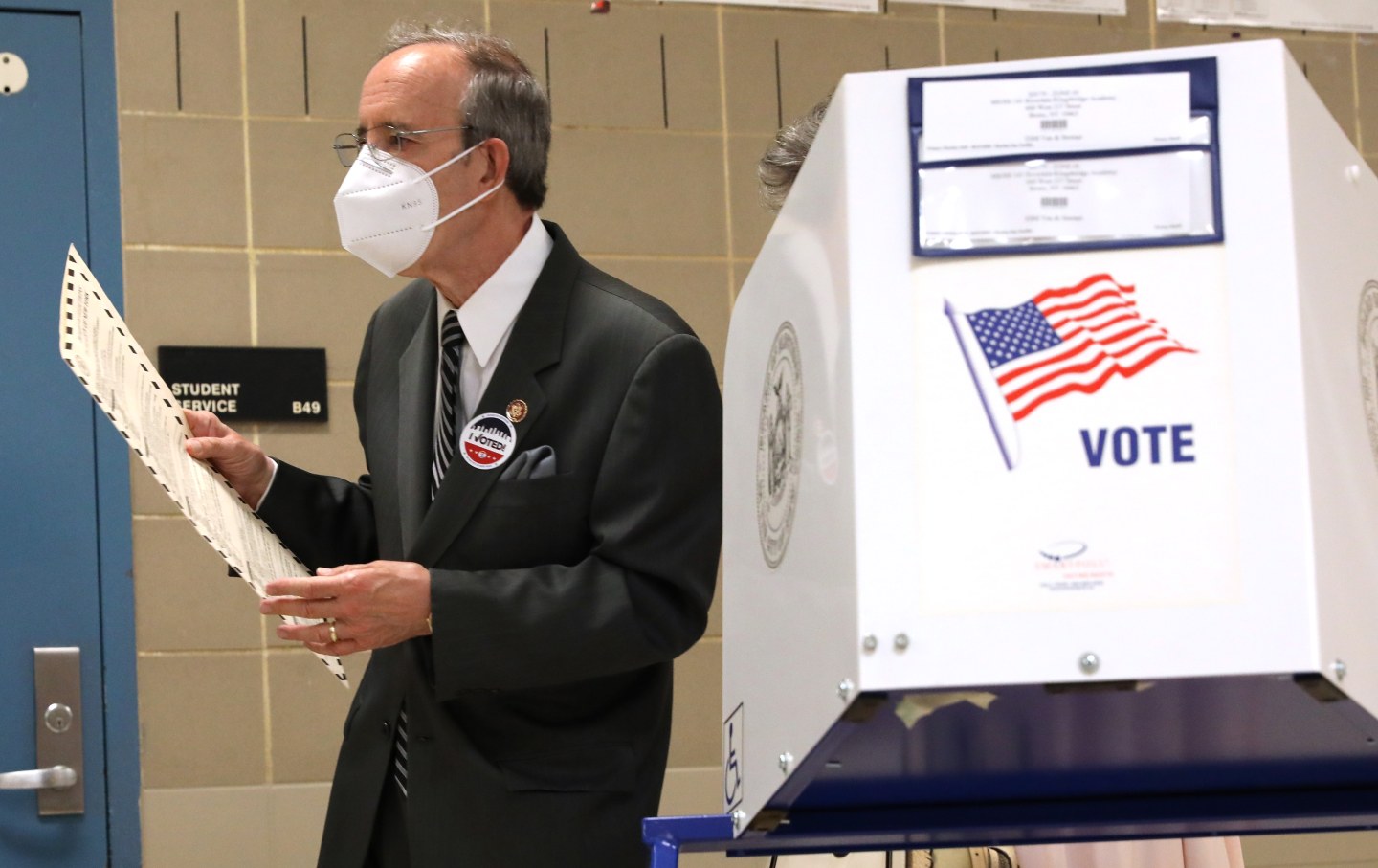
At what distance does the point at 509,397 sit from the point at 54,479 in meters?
1.37

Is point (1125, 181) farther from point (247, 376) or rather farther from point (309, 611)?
point (247, 376)

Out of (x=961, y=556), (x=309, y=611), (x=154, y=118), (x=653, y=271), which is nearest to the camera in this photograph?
(x=961, y=556)

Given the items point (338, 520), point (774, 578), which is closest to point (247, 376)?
point (338, 520)

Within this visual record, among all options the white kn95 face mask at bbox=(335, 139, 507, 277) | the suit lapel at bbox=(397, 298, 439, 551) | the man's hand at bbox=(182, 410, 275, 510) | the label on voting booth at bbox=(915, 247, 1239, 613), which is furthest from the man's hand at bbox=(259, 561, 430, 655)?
the label on voting booth at bbox=(915, 247, 1239, 613)

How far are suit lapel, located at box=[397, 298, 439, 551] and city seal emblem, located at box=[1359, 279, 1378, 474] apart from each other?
102 centimetres

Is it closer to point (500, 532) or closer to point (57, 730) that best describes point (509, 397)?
point (500, 532)

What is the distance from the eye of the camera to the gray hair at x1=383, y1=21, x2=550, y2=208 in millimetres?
1725

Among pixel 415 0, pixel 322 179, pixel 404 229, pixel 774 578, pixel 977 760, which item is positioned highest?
pixel 415 0

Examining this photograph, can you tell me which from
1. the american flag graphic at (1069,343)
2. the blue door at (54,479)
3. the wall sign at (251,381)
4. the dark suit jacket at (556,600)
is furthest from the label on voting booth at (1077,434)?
the blue door at (54,479)

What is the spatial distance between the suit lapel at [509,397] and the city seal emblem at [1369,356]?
90 cm

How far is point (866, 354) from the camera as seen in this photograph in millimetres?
758

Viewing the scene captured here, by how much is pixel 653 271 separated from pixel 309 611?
1529 millimetres

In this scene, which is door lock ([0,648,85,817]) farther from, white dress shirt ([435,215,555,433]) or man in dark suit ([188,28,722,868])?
white dress shirt ([435,215,555,433])

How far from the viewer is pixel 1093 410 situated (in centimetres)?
75
